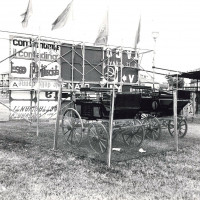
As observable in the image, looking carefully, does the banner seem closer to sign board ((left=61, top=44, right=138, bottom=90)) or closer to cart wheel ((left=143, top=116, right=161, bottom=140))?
sign board ((left=61, top=44, right=138, bottom=90))

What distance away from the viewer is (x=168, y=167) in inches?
215

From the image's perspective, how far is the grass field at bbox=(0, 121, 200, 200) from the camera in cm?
400

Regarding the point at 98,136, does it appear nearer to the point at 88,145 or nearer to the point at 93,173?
the point at 88,145

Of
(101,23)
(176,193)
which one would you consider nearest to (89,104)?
(176,193)

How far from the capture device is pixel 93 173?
493 centimetres

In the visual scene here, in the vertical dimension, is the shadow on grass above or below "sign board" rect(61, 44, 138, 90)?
below

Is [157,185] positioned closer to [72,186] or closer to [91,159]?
[72,186]

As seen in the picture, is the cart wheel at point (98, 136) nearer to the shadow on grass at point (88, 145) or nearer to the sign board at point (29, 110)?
the shadow on grass at point (88, 145)

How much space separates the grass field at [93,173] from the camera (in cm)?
400

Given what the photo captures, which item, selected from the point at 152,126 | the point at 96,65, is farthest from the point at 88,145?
the point at 96,65

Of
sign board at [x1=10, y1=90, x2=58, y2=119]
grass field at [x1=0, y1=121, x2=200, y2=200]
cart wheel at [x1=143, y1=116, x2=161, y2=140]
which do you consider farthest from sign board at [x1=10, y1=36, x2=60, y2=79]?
grass field at [x1=0, y1=121, x2=200, y2=200]

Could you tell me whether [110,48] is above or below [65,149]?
above

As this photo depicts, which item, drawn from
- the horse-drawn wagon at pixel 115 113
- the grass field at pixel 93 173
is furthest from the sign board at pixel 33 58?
the grass field at pixel 93 173

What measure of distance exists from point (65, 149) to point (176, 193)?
3.32 metres
